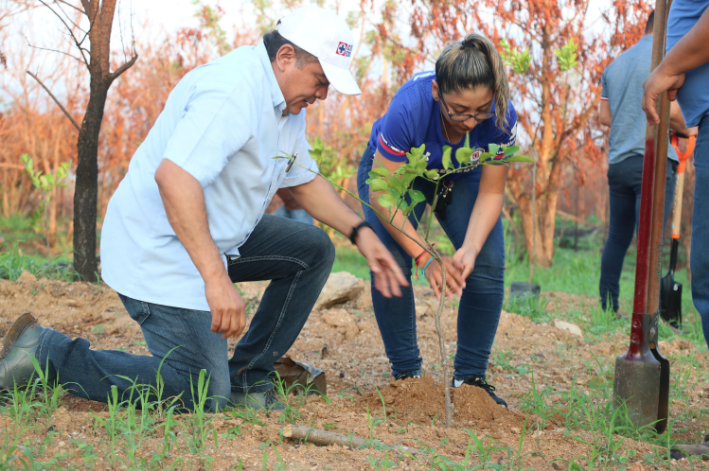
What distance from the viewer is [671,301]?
12.6 ft

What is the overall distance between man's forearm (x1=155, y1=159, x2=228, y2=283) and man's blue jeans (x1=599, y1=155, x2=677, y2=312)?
2.79 metres

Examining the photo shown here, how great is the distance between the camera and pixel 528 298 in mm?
4230

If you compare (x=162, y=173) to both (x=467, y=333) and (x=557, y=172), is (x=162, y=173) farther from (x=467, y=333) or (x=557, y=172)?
(x=557, y=172)

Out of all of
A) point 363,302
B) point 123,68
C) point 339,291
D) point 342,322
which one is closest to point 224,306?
point 342,322

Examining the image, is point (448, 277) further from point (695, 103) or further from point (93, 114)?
point (93, 114)

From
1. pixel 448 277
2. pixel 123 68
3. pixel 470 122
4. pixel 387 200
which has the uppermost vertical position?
pixel 123 68

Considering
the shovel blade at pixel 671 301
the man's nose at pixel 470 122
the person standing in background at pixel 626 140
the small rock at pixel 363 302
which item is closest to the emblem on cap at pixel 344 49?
the man's nose at pixel 470 122

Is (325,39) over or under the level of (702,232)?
over

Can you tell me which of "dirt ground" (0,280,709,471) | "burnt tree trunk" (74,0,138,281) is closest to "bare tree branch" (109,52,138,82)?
"burnt tree trunk" (74,0,138,281)

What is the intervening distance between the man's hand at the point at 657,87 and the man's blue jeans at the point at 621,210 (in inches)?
69.1

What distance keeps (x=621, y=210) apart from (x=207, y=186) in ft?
9.57

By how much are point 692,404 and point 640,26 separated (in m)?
5.68

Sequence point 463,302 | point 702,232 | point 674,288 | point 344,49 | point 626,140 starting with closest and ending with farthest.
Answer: point 702,232 < point 344,49 < point 463,302 < point 626,140 < point 674,288

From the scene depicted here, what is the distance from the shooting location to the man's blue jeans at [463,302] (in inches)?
90.3
